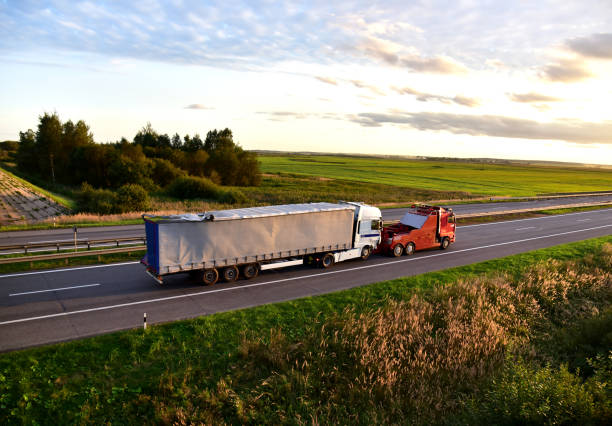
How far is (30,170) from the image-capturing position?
258 ft

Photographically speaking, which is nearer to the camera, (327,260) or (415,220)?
(327,260)

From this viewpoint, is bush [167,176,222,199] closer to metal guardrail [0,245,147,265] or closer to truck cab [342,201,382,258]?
metal guardrail [0,245,147,265]

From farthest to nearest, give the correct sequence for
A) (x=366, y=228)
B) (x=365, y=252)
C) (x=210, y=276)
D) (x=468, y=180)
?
(x=468, y=180), (x=365, y=252), (x=366, y=228), (x=210, y=276)

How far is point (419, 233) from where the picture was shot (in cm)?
2380

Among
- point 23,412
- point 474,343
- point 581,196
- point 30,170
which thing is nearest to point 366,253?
point 474,343

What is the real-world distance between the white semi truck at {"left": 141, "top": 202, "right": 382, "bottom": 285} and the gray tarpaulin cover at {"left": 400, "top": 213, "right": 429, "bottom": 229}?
3.91 metres

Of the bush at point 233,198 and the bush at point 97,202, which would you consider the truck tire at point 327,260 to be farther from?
the bush at point 233,198

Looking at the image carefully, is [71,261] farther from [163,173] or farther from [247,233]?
[163,173]

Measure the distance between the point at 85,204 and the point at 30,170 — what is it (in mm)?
51002

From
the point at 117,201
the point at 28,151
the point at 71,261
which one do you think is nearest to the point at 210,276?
the point at 71,261

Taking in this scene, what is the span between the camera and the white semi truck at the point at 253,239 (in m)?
15.5

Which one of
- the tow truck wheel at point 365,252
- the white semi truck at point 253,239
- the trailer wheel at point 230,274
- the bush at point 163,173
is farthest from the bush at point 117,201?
the tow truck wheel at point 365,252

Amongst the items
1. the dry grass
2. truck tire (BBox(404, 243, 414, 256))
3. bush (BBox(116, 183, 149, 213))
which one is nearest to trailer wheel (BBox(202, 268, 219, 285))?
the dry grass

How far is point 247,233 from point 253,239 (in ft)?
1.48
